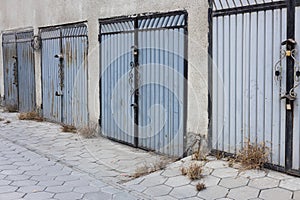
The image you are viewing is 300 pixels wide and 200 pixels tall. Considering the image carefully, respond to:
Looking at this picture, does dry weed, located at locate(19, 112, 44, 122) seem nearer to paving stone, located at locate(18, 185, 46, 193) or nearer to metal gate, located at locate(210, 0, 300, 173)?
paving stone, located at locate(18, 185, 46, 193)

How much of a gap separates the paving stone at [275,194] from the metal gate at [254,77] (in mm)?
449

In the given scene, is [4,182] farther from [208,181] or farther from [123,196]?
[208,181]

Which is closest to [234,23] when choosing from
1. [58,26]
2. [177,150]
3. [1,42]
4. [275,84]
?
[275,84]

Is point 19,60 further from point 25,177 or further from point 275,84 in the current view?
Answer: point 275,84

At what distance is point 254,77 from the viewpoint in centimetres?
516

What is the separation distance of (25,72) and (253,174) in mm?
8594

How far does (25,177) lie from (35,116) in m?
5.43

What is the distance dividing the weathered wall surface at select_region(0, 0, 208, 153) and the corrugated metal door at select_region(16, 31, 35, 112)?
339 mm

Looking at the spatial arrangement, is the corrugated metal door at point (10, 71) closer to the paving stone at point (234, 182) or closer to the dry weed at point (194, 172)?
the dry weed at point (194, 172)

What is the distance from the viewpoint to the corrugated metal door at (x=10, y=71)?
12.3 metres

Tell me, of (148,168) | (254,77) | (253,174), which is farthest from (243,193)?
(148,168)

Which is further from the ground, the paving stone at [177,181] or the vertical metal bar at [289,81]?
the vertical metal bar at [289,81]

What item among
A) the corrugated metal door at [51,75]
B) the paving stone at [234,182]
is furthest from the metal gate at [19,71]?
the paving stone at [234,182]

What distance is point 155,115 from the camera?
6.83 meters
